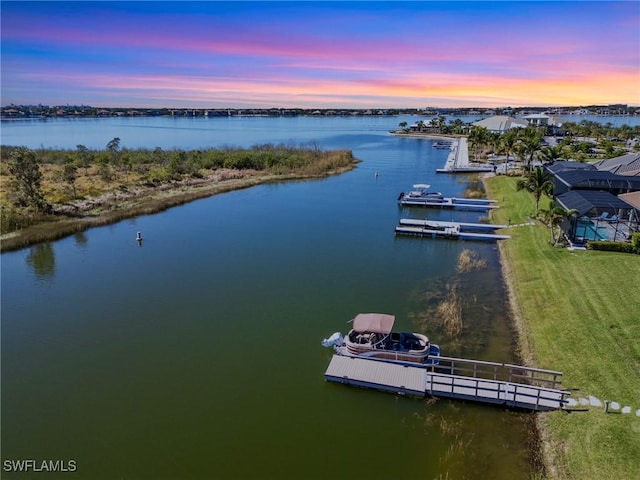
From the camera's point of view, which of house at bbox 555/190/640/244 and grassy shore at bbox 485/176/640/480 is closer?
grassy shore at bbox 485/176/640/480

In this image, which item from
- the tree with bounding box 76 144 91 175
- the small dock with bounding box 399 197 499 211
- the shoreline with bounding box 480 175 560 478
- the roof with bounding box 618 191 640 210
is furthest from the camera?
the tree with bounding box 76 144 91 175

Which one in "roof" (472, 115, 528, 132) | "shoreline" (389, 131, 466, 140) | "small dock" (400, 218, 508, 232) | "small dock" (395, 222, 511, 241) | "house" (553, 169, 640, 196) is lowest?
"small dock" (395, 222, 511, 241)

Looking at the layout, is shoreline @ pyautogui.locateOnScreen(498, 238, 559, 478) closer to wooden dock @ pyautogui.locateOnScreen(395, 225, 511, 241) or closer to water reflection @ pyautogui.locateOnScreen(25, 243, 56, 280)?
wooden dock @ pyautogui.locateOnScreen(395, 225, 511, 241)

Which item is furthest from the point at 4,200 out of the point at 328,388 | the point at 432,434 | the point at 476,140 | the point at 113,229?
the point at 476,140

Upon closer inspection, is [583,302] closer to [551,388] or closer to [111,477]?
[551,388]

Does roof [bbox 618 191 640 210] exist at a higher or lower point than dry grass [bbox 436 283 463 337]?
higher

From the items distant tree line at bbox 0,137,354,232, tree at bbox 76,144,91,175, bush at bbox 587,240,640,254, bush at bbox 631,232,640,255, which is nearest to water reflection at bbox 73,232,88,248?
distant tree line at bbox 0,137,354,232
